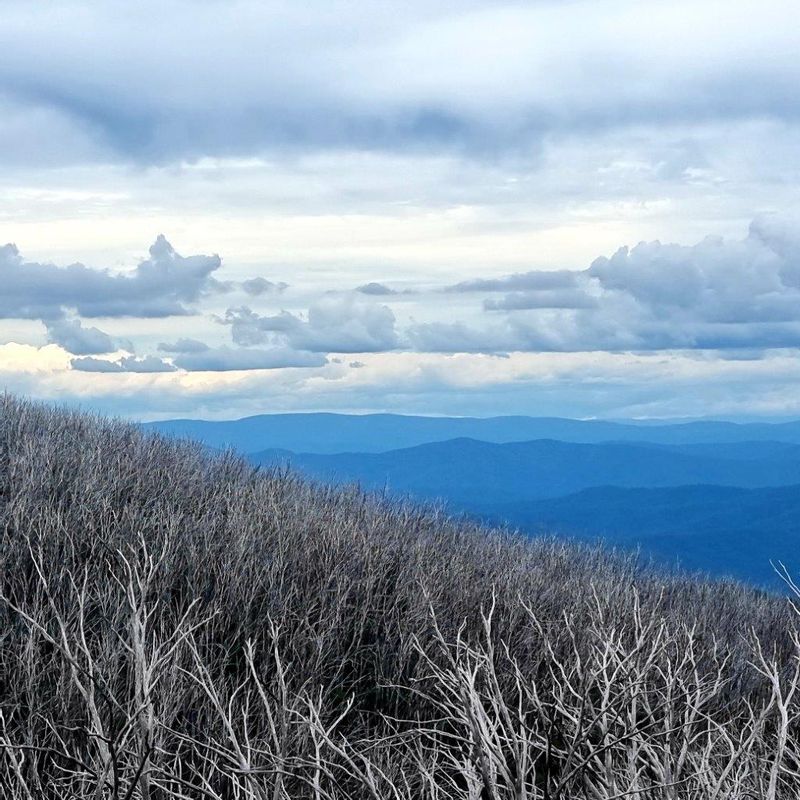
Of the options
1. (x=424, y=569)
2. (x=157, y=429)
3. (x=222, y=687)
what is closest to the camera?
(x=222, y=687)

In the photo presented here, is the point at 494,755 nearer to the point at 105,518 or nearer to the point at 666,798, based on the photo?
the point at 666,798

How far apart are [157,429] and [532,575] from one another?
7727mm

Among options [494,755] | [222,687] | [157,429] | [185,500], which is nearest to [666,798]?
[494,755]

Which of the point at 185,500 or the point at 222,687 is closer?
the point at 222,687

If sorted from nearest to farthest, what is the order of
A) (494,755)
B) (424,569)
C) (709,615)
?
(494,755), (424,569), (709,615)

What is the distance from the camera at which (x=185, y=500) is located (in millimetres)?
9680

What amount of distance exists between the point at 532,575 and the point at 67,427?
23.4 ft

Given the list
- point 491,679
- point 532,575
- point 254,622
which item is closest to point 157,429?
point 532,575

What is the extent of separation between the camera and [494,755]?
268 cm

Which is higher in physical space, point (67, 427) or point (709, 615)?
point (67, 427)

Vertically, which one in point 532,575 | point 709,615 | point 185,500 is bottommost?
point 709,615

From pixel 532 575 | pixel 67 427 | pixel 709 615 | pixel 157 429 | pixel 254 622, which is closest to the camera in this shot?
pixel 254 622

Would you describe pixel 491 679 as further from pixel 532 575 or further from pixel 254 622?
pixel 532 575

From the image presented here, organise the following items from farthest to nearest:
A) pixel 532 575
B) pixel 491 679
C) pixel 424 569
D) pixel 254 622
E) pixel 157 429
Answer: pixel 157 429 < pixel 532 575 < pixel 424 569 < pixel 254 622 < pixel 491 679
